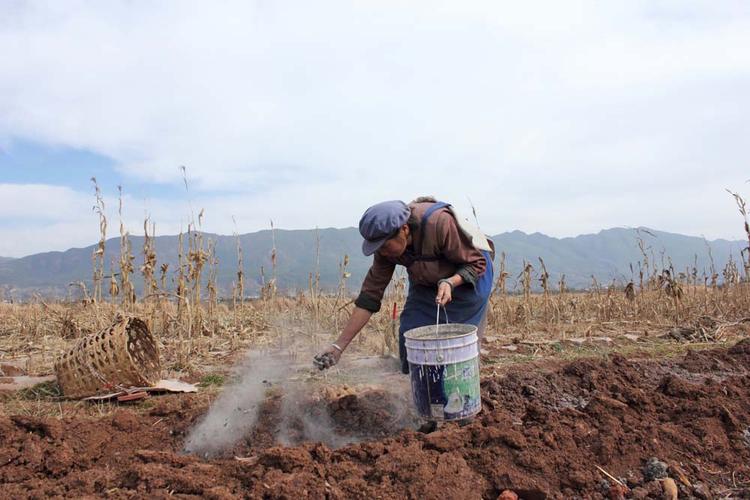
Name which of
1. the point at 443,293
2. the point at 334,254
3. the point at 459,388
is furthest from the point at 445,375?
the point at 334,254

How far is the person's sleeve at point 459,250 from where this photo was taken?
3.37m

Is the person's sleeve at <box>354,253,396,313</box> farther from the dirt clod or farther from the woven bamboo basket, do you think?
the woven bamboo basket

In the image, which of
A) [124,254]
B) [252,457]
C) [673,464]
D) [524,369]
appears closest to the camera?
[673,464]

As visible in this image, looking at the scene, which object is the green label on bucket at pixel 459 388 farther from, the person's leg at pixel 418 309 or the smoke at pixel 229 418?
the smoke at pixel 229 418

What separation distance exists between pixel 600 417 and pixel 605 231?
97.1m

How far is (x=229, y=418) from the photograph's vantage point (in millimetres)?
3645

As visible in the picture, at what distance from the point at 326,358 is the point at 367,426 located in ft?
2.06

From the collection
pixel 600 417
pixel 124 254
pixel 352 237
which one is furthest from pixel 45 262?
pixel 600 417

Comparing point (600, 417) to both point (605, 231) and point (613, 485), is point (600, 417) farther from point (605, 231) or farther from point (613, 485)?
point (605, 231)

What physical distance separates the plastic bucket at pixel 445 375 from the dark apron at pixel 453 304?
0.49 metres

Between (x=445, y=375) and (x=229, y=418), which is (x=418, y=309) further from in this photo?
(x=229, y=418)

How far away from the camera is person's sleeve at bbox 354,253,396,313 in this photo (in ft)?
11.8

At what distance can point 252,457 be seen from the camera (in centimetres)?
313

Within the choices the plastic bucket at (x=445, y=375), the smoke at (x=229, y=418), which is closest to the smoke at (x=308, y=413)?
the smoke at (x=229, y=418)
